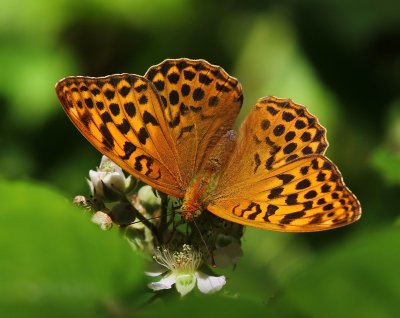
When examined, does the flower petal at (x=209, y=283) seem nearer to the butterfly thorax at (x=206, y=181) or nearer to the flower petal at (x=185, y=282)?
the flower petal at (x=185, y=282)

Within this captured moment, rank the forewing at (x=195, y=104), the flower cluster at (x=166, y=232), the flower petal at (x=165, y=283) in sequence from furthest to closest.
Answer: the forewing at (x=195, y=104) → the flower cluster at (x=166, y=232) → the flower petal at (x=165, y=283)

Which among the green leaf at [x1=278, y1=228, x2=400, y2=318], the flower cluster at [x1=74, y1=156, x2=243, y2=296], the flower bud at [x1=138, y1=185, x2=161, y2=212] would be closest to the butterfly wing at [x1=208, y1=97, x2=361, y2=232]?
the flower cluster at [x1=74, y1=156, x2=243, y2=296]

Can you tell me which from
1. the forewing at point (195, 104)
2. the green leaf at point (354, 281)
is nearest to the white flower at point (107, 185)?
the forewing at point (195, 104)

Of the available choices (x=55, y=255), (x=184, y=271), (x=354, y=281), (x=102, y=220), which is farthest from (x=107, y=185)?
(x=354, y=281)

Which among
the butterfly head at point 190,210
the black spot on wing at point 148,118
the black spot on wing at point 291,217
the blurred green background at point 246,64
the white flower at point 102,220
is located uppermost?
the black spot on wing at point 148,118

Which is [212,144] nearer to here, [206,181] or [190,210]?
[206,181]

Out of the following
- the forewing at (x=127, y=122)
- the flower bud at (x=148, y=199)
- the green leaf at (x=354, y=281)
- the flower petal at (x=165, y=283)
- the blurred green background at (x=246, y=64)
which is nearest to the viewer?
the green leaf at (x=354, y=281)

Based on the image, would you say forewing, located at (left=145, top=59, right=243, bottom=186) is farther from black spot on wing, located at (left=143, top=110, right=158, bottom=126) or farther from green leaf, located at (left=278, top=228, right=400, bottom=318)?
green leaf, located at (left=278, top=228, right=400, bottom=318)
